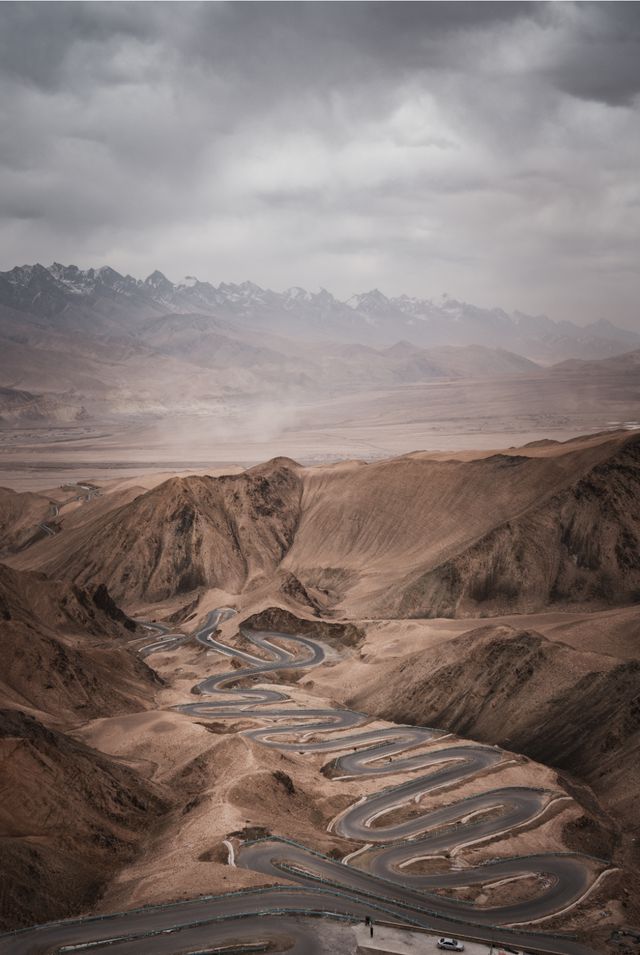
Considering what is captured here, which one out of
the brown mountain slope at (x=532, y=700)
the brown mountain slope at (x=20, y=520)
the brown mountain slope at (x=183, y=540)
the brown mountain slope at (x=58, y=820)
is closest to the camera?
the brown mountain slope at (x=58, y=820)

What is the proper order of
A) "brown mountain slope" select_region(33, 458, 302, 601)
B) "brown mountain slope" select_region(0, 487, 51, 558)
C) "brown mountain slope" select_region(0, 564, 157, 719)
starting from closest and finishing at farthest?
1. "brown mountain slope" select_region(0, 564, 157, 719)
2. "brown mountain slope" select_region(33, 458, 302, 601)
3. "brown mountain slope" select_region(0, 487, 51, 558)

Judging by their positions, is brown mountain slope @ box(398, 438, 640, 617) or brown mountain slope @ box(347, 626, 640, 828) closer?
brown mountain slope @ box(347, 626, 640, 828)

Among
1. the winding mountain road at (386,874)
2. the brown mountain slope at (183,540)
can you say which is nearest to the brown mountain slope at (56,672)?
the winding mountain road at (386,874)

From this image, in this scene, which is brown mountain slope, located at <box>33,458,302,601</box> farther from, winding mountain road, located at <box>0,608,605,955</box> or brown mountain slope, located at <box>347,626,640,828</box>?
winding mountain road, located at <box>0,608,605,955</box>

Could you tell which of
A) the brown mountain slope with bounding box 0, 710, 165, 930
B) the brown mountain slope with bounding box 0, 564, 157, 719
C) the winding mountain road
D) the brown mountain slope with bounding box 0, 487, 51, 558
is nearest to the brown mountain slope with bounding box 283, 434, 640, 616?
the brown mountain slope with bounding box 0, 564, 157, 719

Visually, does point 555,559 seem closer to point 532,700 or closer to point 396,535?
point 396,535

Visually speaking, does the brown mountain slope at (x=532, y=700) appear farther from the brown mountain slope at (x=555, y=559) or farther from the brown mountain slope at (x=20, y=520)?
the brown mountain slope at (x=20, y=520)
